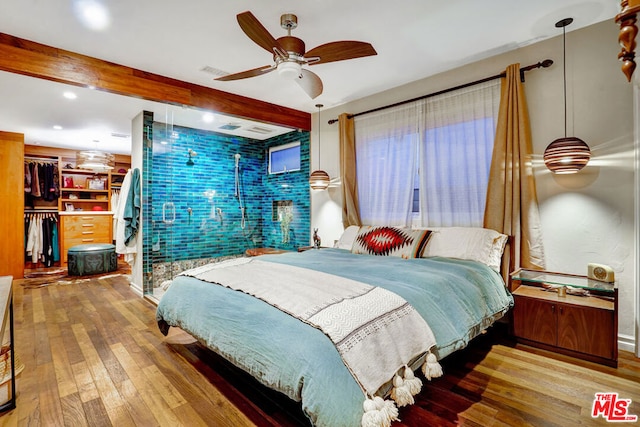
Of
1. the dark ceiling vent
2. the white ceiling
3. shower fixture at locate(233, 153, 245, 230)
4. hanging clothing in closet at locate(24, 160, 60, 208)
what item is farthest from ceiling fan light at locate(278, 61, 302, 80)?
hanging clothing in closet at locate(24, 160, 60, 208)

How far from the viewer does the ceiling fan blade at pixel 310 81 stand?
257 centimetres

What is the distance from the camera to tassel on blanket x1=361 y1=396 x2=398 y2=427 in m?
1.33

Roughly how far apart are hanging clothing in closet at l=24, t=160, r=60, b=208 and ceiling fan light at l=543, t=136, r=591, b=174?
856 centimetres

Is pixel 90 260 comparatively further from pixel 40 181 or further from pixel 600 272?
pixel 600 272

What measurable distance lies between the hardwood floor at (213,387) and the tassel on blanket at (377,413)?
0.44 m

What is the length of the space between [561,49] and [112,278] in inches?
267

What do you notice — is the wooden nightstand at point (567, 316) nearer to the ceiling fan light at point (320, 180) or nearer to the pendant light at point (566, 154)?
the pendant light at point (566, 154)

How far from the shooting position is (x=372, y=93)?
4.22 metres

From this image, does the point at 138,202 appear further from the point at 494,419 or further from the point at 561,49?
the point at 561,49

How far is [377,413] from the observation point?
4.44 ft

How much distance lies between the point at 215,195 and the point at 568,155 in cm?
479

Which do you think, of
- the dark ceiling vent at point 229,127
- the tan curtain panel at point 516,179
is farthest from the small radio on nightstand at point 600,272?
the dark ceiling vent at point 229,127

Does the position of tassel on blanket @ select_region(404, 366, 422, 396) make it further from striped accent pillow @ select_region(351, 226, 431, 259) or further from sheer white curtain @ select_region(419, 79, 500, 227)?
sheer white curtain @ select_region(419, 79, 500, 227)

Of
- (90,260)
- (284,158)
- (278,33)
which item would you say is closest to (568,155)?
(278,33)
